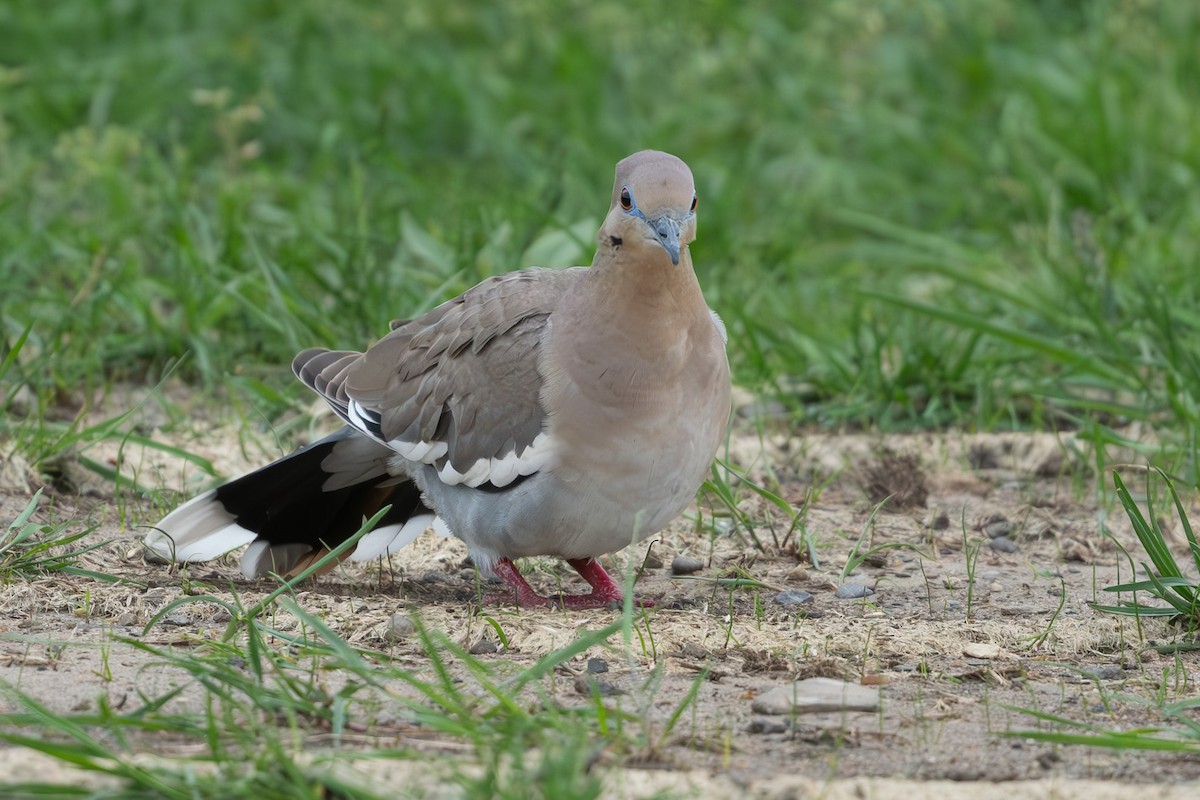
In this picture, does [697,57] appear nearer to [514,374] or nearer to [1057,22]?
[1057,22]

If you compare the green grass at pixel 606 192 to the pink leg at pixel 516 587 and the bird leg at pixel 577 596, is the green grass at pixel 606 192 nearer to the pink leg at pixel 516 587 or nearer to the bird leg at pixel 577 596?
the bird leg at pixel 577 596

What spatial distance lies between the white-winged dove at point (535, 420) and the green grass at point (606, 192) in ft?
1.35

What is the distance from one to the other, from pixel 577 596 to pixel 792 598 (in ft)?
1.73

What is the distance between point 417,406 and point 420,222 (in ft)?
8.68

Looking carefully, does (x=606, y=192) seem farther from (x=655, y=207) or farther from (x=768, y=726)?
(x=768, y=726)

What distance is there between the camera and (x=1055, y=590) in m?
4.04

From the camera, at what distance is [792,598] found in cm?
390

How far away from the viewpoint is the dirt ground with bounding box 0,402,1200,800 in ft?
9.14

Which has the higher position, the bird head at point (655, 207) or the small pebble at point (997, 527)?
the bird head at point (655, 207)

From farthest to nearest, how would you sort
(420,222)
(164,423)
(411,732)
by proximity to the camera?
(420,222) → (164,423) → (411,732)

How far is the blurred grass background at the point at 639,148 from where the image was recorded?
5.43m

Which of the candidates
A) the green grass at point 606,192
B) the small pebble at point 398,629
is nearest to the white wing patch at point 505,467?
the small pebble at point 398,629

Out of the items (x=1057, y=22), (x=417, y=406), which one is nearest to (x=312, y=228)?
(x=417, y=406)

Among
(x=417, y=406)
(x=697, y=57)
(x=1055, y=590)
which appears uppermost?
(x=697, y=57)
